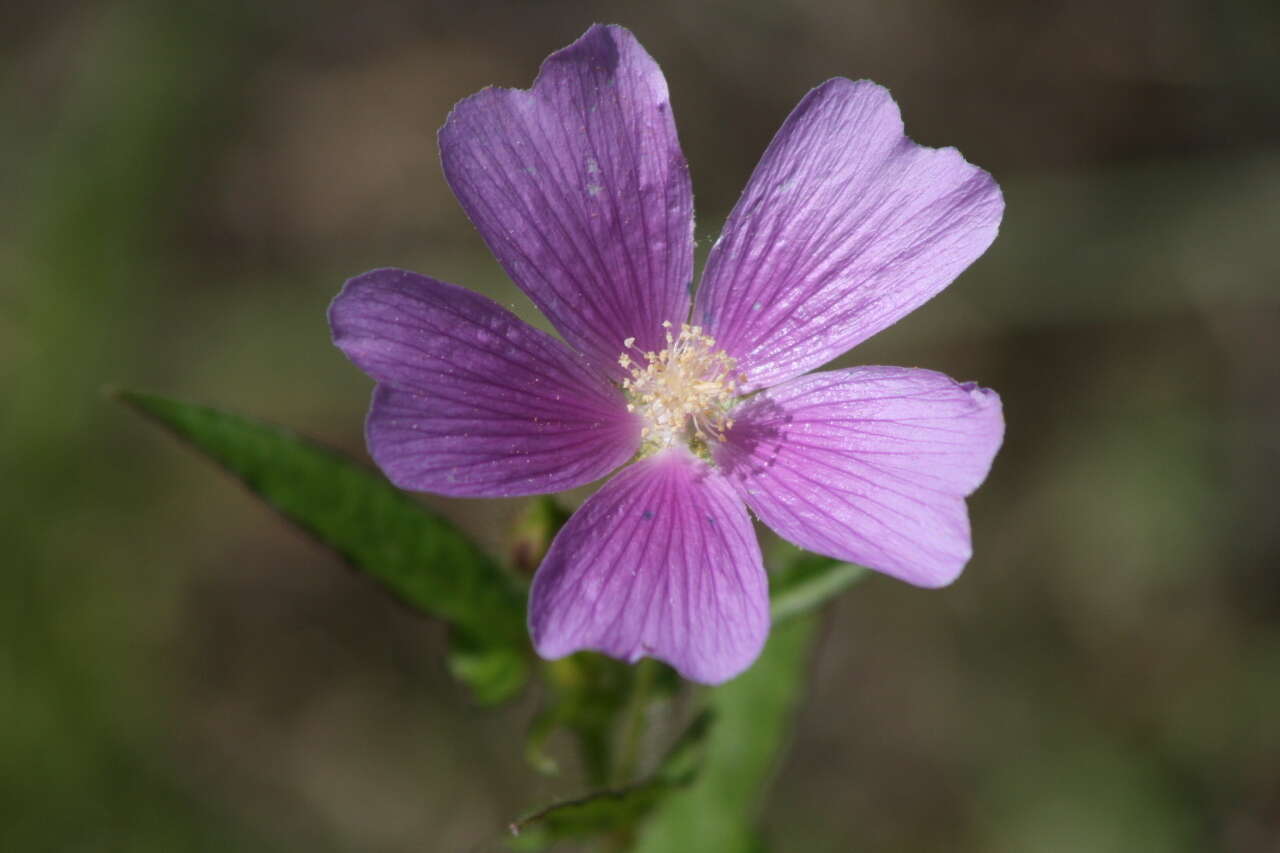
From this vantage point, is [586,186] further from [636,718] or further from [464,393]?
[636,718]

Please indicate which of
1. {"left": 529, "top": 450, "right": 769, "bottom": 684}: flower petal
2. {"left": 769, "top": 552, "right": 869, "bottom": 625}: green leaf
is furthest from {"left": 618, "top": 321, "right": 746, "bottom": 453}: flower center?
{"left": 769, "top": 552, "right": 869, "bottom": 625}: green leaf

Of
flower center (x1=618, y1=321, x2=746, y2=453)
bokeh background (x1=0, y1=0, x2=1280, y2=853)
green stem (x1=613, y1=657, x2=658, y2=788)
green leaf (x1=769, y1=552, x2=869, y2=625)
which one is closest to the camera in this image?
green leaf (x1=769, y1=552, x2=869, y2=625)

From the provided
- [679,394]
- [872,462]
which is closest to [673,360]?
[679,394]

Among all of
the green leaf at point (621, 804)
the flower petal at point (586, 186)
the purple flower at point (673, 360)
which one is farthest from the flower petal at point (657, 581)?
the flower petal at point (586, 186)

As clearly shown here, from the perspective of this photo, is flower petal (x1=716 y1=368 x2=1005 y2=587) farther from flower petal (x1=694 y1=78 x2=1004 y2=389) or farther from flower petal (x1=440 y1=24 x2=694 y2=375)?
flower petal (x1=440 y1=24 x2=694 y2=375)

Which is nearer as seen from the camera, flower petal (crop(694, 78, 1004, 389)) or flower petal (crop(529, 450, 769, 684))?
flower petal (crop(529, 450, 769, 684))

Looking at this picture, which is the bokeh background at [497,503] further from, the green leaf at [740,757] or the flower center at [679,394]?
the flower center at [679,394]

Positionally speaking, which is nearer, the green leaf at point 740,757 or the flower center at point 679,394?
the flower center at point 679,394
